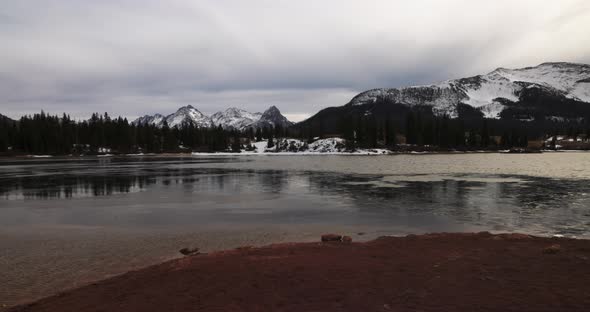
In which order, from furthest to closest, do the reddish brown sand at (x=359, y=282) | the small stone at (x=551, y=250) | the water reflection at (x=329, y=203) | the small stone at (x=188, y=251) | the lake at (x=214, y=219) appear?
the water reflection at (x=329, y=203) → the small stone at (x=188, y=251) → the lake at (x=214, y=219) → the small stone at (x=551, y=250) → the reddish brown sand at (x=359, y=282)

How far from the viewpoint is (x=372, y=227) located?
24297 millimetres

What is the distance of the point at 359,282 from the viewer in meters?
12.1

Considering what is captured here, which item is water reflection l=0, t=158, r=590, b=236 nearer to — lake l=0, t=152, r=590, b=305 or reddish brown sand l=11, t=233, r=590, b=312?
lake l=0, t=152, r=590, b=305

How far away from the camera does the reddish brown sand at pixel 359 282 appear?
33.9ft

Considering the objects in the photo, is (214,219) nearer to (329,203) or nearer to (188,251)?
(188,251)

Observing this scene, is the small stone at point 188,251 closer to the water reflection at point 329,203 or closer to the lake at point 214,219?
the lake at point 214,219

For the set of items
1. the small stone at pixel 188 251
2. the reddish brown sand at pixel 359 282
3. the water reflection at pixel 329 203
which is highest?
the reddish brown sand at pixel 359 282

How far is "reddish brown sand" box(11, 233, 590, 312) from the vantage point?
33.9 feet

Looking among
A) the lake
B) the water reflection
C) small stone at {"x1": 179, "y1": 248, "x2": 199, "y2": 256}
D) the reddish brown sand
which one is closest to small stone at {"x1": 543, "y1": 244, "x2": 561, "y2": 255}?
the reddish brown sand

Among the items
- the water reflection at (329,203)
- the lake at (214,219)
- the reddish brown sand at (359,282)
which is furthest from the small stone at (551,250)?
the water reflection at (329,203)

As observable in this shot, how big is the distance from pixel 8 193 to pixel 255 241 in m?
38.2

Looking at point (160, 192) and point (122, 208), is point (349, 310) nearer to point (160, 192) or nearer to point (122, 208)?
point (122, 208)

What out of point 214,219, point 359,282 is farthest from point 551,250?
point 214,219

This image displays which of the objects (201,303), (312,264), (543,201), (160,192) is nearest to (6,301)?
(201,303)
